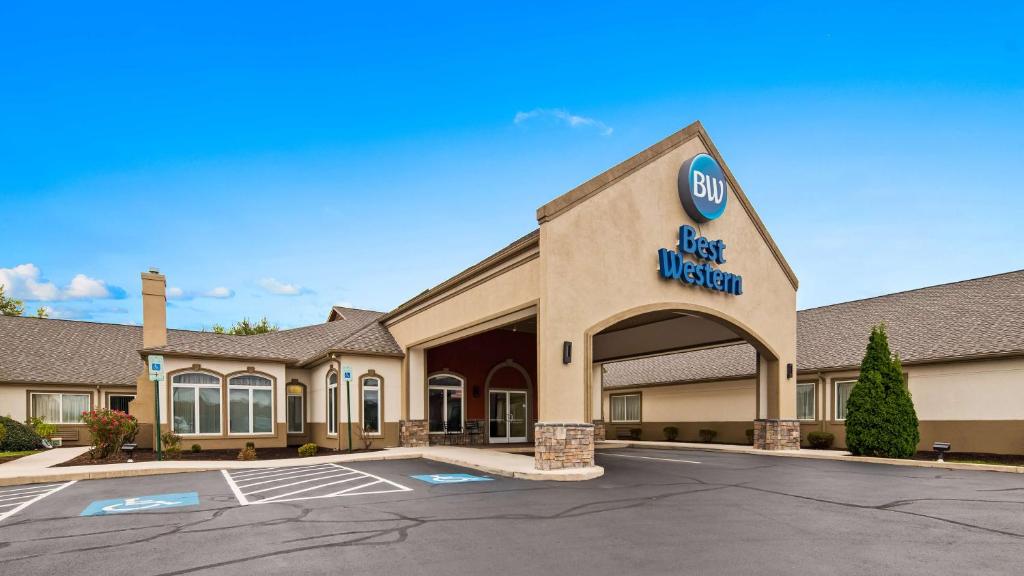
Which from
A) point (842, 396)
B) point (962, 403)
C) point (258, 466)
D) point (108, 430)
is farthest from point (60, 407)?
point (962, 403)

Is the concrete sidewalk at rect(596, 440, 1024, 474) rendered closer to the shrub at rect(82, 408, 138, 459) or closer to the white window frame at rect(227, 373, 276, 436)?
the white window frame at rect(227, 373, 276, 436)

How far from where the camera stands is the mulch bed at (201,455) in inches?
721

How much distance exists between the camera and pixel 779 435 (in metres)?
21.5

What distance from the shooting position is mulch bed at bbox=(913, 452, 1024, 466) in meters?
17.5

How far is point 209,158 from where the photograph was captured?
23406mm

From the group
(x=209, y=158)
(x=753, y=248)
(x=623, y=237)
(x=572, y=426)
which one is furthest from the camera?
(x=209, y=158)

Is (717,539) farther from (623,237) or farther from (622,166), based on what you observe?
(622,166)

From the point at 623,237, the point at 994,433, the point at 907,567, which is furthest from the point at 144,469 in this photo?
the point at 994,433

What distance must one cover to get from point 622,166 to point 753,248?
673cm

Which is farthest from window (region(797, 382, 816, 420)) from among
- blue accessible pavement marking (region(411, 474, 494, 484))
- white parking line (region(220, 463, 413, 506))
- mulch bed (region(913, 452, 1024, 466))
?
white parking line (region(220, 463, 413, 506))

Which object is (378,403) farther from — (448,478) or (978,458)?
(978,458)

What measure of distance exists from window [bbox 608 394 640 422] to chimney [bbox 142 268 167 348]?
23.0 m

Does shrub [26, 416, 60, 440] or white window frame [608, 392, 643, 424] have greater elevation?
shrub [26, 416, 60, 440]

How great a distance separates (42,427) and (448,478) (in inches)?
765
